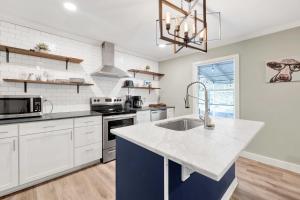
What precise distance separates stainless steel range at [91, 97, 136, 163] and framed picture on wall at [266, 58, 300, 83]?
108 inches

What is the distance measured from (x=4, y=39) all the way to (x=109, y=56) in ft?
5.62

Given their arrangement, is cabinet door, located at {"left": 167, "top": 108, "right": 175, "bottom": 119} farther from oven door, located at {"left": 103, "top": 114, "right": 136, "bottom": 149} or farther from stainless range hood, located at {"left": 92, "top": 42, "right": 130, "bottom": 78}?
stainless range hood, located at {"left": 92, "top": 42, "right": 130, "bottom": 78}

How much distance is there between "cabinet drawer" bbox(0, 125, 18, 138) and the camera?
5.78ft

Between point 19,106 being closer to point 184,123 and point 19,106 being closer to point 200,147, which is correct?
point 184,123

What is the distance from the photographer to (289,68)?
2.44m

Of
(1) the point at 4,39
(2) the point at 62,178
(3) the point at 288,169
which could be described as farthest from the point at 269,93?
(1) the point at 4,39

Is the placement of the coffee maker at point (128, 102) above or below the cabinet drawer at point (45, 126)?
above

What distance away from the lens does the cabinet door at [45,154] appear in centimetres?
193

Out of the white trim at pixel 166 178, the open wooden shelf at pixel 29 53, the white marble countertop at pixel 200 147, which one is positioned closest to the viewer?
the white marble countertop at pixel 200 147

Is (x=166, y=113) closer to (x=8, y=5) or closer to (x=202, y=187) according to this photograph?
(x=202, y=187)

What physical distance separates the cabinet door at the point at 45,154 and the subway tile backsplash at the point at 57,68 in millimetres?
759

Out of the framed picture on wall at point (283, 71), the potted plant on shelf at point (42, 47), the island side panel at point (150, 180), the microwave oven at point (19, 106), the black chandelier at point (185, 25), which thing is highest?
the potted plant on shelf at point (42, 47)

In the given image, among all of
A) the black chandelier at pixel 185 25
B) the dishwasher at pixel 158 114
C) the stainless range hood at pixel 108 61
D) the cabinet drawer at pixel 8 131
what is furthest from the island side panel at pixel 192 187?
the stainless range hood at pixel 108 61

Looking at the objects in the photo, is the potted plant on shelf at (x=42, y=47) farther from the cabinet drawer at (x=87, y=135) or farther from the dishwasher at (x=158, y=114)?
the dishwasher at (x=158, y=114)
